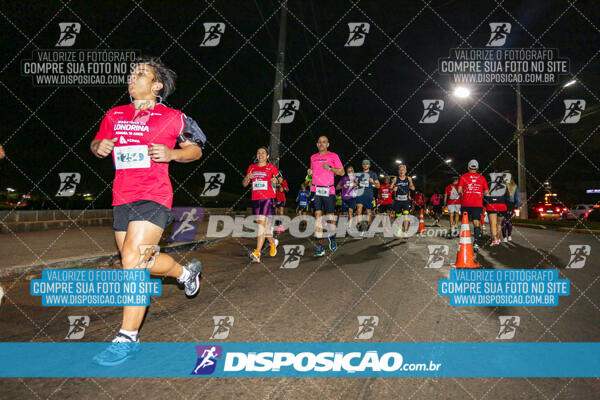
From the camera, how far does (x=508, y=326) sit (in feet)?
12.3

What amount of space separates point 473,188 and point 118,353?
8.73 metres

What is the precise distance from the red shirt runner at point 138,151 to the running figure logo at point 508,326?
2987 mm

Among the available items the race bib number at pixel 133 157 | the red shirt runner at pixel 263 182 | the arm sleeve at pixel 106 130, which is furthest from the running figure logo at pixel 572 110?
the arm sleeve at pixel 106 130

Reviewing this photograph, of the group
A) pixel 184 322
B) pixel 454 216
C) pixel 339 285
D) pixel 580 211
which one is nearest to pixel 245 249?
pixel 339 285

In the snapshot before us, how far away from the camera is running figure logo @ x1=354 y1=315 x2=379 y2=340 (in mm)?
3400

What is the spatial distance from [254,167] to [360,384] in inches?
221

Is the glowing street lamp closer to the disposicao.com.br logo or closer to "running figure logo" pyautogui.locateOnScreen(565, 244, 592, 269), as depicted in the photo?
"running figure logo" pyautogui.locateOnScreen(565, 244, 592, 269)

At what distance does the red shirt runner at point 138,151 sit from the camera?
3.19 metres

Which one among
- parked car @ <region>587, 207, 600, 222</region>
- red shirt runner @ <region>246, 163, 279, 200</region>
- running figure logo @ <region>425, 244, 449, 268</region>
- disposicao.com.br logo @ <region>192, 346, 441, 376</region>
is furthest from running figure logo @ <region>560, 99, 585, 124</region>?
disposicao.com.br logo @ <region>192, 346, 441, 376</region>

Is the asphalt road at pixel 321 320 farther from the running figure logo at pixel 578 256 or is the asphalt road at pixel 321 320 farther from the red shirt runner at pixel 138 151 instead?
the red shirt runner at pixel 138 151

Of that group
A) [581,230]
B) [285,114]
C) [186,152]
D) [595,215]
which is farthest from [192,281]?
[595,215]

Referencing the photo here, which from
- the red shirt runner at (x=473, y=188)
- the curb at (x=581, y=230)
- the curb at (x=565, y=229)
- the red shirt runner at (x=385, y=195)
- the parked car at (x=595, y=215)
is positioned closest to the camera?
the red shirt runner at (x=473, y=188)

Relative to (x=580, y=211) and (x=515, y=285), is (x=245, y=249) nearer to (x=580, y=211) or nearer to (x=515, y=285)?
(x=515, y=285)

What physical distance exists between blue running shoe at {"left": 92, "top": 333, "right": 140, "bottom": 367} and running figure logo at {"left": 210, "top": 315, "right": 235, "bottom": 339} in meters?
0.66
